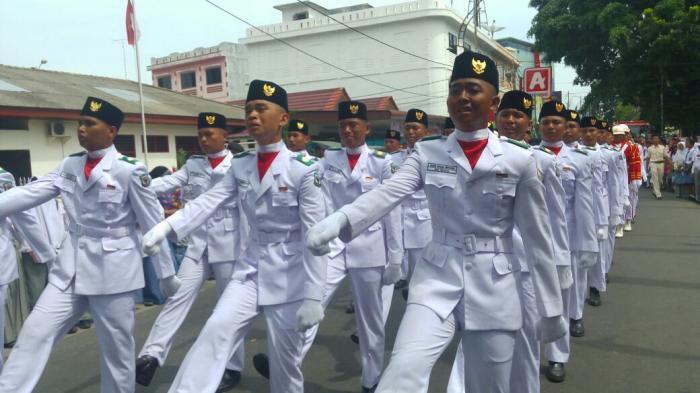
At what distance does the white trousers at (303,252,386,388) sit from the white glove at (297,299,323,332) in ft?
4.26

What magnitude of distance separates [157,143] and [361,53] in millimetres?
27055

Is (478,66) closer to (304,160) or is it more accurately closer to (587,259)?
(304,160)

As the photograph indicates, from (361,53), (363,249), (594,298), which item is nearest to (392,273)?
(363,249)

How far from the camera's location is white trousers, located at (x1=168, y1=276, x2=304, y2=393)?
323 cm

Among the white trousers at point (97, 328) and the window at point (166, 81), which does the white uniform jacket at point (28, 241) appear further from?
the window at point (166, 81)

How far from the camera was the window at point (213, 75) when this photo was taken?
46.7 m

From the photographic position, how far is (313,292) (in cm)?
A: 355

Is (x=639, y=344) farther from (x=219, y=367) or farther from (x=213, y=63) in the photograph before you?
(x=213, y=63)

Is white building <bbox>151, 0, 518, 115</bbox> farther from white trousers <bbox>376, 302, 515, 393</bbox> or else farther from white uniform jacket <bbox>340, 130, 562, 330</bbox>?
white trousers <bbox>376, 302, 515, 393</bbox>

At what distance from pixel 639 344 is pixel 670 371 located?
77 cm

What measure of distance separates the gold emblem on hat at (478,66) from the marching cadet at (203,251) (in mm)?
2285

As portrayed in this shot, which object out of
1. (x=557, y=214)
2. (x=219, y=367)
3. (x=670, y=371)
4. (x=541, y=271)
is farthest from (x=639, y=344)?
(x=219, y=367)

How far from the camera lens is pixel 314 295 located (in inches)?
140

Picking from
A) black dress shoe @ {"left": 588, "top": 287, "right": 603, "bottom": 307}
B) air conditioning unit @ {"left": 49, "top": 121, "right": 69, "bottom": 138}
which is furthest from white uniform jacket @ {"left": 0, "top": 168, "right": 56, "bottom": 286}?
air conditioning unit @ {"left": 49, "top": 121, "right": 69, "bottom": 138}
